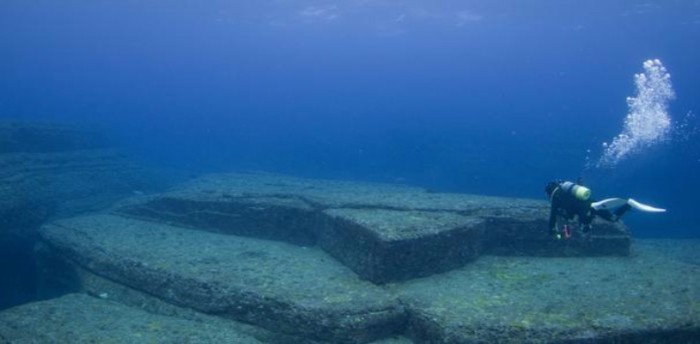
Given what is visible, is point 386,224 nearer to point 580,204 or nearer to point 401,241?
point 401,241

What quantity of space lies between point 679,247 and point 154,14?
171 ft

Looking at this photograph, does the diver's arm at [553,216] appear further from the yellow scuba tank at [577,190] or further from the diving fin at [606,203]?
the diving fin at [606,203]

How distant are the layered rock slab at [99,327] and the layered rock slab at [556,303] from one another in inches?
80.1

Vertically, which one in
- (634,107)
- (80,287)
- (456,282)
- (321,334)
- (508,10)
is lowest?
(80,287)

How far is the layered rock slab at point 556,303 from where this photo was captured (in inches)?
178

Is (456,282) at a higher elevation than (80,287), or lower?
higher

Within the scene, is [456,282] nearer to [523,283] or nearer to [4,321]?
[523,283]

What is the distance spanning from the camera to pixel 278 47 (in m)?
78.0

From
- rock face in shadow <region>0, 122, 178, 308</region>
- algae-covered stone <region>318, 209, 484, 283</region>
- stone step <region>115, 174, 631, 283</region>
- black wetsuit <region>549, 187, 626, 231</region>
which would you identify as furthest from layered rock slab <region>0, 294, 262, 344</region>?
rock face in shadow <region>0, 122, 178, 308</region>

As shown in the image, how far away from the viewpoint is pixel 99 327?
4988mm

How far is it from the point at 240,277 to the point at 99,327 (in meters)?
1.61

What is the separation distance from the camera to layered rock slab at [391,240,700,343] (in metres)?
4.52

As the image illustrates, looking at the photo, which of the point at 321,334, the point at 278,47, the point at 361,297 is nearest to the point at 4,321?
the point at 321,334

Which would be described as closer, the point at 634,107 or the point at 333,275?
the point at 333,275
